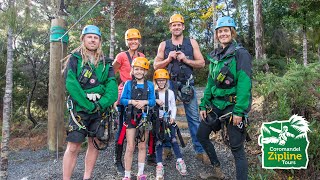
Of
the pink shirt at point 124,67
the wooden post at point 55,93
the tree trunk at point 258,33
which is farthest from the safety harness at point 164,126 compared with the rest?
the tree trunk at point 258,33

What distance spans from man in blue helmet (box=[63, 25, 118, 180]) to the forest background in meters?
2.48

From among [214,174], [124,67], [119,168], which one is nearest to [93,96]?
[124,67]

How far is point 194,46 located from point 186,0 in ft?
64.2

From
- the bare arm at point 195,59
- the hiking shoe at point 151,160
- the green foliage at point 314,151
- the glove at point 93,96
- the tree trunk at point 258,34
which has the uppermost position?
the tree trunk at point 258,34

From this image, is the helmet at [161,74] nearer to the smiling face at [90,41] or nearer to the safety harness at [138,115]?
the safety harness at [138,115]

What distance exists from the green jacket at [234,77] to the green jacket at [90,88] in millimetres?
1395

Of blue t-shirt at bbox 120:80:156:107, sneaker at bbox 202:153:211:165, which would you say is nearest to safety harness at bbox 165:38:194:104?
blue t-shirt at bbox 120:80:156:107

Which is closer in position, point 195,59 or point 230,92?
point 230,92

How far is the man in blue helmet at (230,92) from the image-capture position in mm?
3396

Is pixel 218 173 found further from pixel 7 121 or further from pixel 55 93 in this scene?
pixel 7 121

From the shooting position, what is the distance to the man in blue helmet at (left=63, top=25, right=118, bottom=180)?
11.8 feet

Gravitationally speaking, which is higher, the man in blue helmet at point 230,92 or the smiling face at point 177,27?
the smiling face at point 177,27

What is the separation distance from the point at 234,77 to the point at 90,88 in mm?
1906

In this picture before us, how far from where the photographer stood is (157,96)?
449cm
